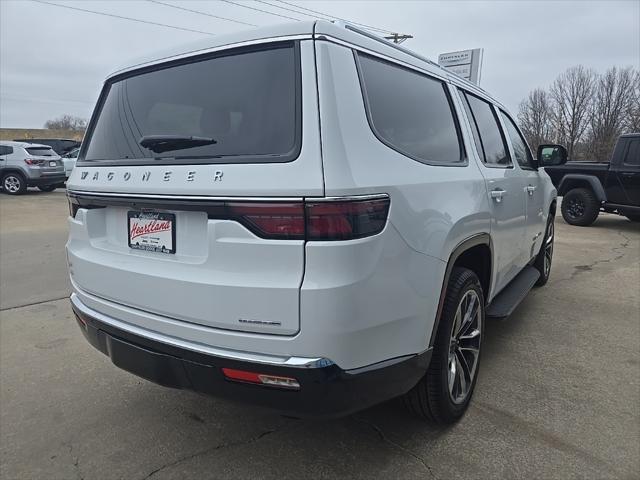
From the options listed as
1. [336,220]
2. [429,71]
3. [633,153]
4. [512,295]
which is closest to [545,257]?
[512,295]

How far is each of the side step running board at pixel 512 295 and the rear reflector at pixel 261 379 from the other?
189 cm

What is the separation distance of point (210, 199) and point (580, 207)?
1109 cm

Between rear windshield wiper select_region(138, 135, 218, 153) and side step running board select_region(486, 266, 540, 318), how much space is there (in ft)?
7.33

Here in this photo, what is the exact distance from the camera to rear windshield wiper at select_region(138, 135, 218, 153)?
6.52 ft

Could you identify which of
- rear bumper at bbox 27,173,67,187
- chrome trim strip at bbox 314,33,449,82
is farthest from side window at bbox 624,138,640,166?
rear bumper at bbox 27,173,67,187

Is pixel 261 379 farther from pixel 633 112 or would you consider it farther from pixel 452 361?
pixel 633 112

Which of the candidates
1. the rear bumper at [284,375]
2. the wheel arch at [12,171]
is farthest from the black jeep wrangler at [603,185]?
the wheel arch at [12,171]

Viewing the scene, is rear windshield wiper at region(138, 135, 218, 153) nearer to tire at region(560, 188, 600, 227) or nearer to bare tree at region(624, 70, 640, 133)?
tire at region(560, 188, 600, 227)

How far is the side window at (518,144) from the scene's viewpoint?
13.2 feet

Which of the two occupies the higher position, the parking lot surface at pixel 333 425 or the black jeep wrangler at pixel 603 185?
the black jeep wrangler at pixel 603 185

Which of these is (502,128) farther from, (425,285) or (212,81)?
(212,81)

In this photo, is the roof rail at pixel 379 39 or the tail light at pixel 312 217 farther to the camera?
the roof rail at pixel 379 39

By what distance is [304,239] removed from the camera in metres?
1.70

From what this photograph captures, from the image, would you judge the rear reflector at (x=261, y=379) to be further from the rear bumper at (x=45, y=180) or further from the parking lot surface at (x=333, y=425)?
the rear bumper at (x=45, y=180)
